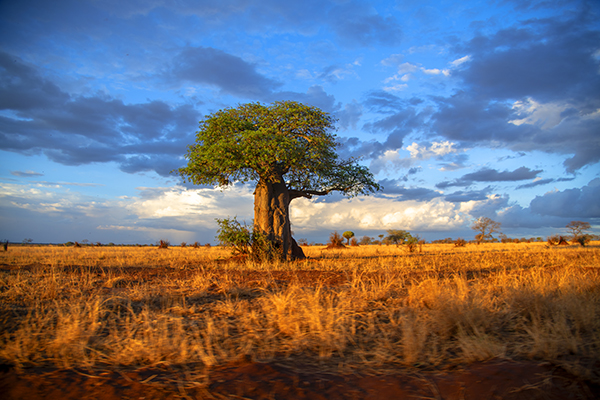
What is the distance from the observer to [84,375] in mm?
2561

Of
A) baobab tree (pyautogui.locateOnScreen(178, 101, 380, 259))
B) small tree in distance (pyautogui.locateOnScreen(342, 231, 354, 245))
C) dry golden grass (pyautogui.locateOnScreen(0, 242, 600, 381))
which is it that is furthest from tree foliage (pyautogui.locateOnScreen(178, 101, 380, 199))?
small tree in distance (pyautogui.locateOnScreen(342, 231, 354, 245))

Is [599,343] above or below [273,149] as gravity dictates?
below

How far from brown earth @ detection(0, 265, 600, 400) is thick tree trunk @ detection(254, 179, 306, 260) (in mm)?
10035

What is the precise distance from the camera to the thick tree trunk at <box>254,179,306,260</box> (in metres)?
12.8

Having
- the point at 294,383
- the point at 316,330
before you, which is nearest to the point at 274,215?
Result: the point at 316,330

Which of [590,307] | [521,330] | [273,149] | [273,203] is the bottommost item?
[521,330]

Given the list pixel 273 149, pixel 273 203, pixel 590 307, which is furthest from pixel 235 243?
pixel 590 307

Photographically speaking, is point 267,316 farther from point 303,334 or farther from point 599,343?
point 599,343

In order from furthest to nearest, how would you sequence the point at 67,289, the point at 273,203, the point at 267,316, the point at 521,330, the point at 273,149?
1. the point at 273,203
2. the point at 273,149
3. the point at 67,289
4. the point at 267,316
5. the point at 521,330

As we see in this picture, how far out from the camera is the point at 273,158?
11.2 meters

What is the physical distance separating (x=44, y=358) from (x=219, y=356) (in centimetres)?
163

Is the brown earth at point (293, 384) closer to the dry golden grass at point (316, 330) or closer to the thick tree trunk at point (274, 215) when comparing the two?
the dry golden grass at point (316, 330)

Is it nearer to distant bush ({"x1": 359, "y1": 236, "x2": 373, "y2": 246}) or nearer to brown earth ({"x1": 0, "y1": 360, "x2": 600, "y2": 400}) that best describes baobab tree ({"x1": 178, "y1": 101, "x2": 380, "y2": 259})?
brown earth ({"x1": 0, "y1": 360, "x2": 600, "y2": 400})

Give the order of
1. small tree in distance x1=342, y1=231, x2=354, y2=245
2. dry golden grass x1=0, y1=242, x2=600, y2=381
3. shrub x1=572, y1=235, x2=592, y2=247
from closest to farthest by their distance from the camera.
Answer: dry golden grass x1=0, y1=242, x2=600, y2=381 → shrub x1=572, y1=235, x2=592, y2=247 → small tree in distance x1=342, y1=231, x2=354, y2=245
